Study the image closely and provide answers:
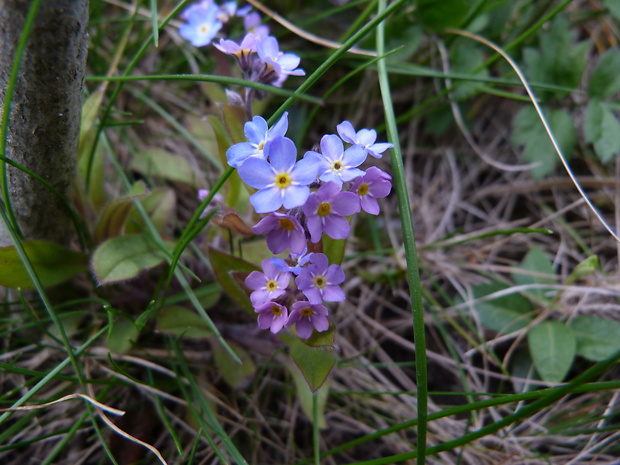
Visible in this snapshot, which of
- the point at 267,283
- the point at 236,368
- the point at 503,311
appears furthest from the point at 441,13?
the point at 236,368

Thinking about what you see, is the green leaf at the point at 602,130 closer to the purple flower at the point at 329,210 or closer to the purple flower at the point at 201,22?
the purple flower at the point at 329,210

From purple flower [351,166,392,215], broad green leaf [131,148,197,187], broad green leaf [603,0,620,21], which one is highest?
broad green leaf [603,0,620,21]

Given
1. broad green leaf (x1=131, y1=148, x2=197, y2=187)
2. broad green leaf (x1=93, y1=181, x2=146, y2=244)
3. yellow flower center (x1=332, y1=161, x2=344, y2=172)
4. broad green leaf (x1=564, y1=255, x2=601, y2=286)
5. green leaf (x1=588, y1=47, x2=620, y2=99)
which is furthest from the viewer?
green leaf (x1=588, y1=47, x2=620, y2=99)

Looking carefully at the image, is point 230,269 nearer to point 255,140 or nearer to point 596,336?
point 255,140

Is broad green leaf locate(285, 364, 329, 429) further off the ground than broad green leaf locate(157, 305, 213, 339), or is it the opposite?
broad green leaf locate(157, 305, 213, 339)

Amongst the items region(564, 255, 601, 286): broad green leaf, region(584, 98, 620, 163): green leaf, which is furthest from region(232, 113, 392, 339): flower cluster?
region(584, 98, 620, 163): green leaf

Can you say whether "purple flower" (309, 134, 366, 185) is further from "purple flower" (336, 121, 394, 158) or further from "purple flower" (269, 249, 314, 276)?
"purple flower" (269, 249, 314, 276)

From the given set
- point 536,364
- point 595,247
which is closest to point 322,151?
point 536,364
